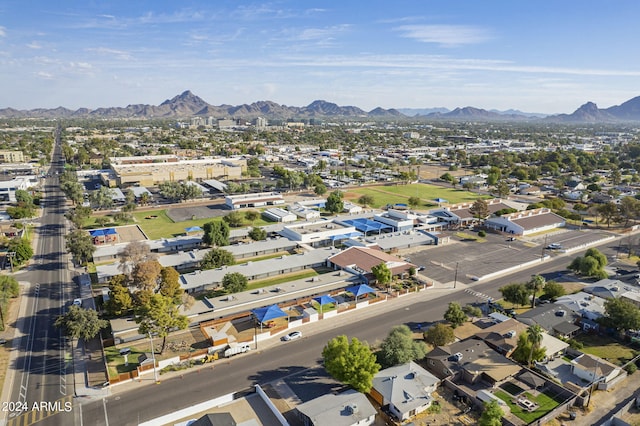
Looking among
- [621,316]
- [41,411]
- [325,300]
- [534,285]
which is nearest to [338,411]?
[325,300]

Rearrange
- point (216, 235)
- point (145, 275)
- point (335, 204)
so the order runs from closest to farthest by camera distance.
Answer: point (145, 275)
point (216, 235)
point (335, 204)

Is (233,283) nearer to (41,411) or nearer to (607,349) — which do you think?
(41,411)

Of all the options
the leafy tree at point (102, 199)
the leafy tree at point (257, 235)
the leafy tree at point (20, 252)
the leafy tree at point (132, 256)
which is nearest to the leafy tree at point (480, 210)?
the leafy tree at point (257, 235)

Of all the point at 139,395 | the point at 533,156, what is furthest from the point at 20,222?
the point at 533,156

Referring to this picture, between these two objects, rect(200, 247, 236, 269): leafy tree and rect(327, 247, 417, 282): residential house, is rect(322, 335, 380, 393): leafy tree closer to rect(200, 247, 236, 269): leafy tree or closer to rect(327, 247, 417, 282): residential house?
rect(327, 247, 417, 282): residential house

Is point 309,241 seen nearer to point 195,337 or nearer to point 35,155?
point 195,337
